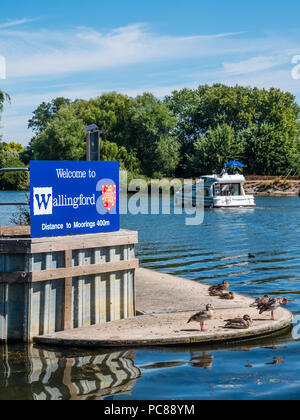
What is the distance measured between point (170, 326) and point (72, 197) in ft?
10.8

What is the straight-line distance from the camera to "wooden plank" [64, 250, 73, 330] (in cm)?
1148

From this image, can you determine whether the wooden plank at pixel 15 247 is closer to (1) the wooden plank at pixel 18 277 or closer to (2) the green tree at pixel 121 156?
(1) the wooden plank at pixel 18 277

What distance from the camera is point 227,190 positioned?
2547 inches

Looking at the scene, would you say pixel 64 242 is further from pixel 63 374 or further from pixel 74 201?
pixel 63 374

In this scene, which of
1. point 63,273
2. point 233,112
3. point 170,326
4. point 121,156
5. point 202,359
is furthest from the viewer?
point 233,112

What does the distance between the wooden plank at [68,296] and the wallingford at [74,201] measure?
105 cm

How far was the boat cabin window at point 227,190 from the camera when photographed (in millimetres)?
64081

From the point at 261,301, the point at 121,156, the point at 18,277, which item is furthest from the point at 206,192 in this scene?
the point at 18,277

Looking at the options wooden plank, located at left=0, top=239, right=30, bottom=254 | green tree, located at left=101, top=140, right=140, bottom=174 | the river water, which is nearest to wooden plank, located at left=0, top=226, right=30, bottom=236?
wooden plank, located at left=0, top=239, right=30, bottom=254

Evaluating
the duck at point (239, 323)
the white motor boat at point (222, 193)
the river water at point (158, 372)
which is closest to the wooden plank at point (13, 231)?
the river water at point (158, 372)

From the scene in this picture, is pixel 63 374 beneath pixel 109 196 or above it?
beneath

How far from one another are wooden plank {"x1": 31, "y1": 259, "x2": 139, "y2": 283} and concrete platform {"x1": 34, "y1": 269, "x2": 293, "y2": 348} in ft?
3.57

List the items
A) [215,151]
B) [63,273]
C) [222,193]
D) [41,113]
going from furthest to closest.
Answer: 1. [41,113]
2. [215,151]
3. [222,193]
4. [63,273]
